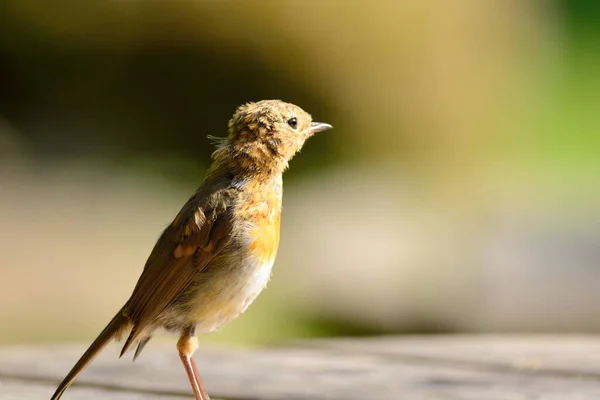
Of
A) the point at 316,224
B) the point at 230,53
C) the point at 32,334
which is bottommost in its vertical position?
the point at 32,334

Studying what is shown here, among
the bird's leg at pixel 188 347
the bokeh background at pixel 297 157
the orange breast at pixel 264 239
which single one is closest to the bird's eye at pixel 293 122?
the orange breast at pixel 264 239

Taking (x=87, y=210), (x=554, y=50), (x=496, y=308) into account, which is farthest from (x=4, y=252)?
(x=554, y=50)

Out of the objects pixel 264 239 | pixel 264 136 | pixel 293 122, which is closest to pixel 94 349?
pixel 264 239

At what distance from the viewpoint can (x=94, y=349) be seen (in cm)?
402

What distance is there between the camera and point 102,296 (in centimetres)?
872

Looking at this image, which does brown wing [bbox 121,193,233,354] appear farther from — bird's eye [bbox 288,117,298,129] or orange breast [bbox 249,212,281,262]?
bird's eye [bbox 288,117,298,129]

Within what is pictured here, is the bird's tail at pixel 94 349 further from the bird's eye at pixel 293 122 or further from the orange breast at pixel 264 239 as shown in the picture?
the bird's eye at pixel 293 122

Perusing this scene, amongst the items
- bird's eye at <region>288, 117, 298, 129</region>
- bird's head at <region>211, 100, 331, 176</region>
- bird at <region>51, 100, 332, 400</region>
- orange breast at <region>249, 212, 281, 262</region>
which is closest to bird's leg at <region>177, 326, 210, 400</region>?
bird at <region>51, 100, 332, 400</region>

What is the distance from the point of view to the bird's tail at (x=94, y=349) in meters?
3.91

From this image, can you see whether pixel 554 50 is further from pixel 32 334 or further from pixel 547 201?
pixel 32 334

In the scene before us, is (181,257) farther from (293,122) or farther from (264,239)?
(293,122)

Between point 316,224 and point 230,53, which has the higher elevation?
point 230,53

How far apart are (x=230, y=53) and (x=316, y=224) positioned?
157 inches

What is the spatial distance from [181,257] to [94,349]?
41 cm
